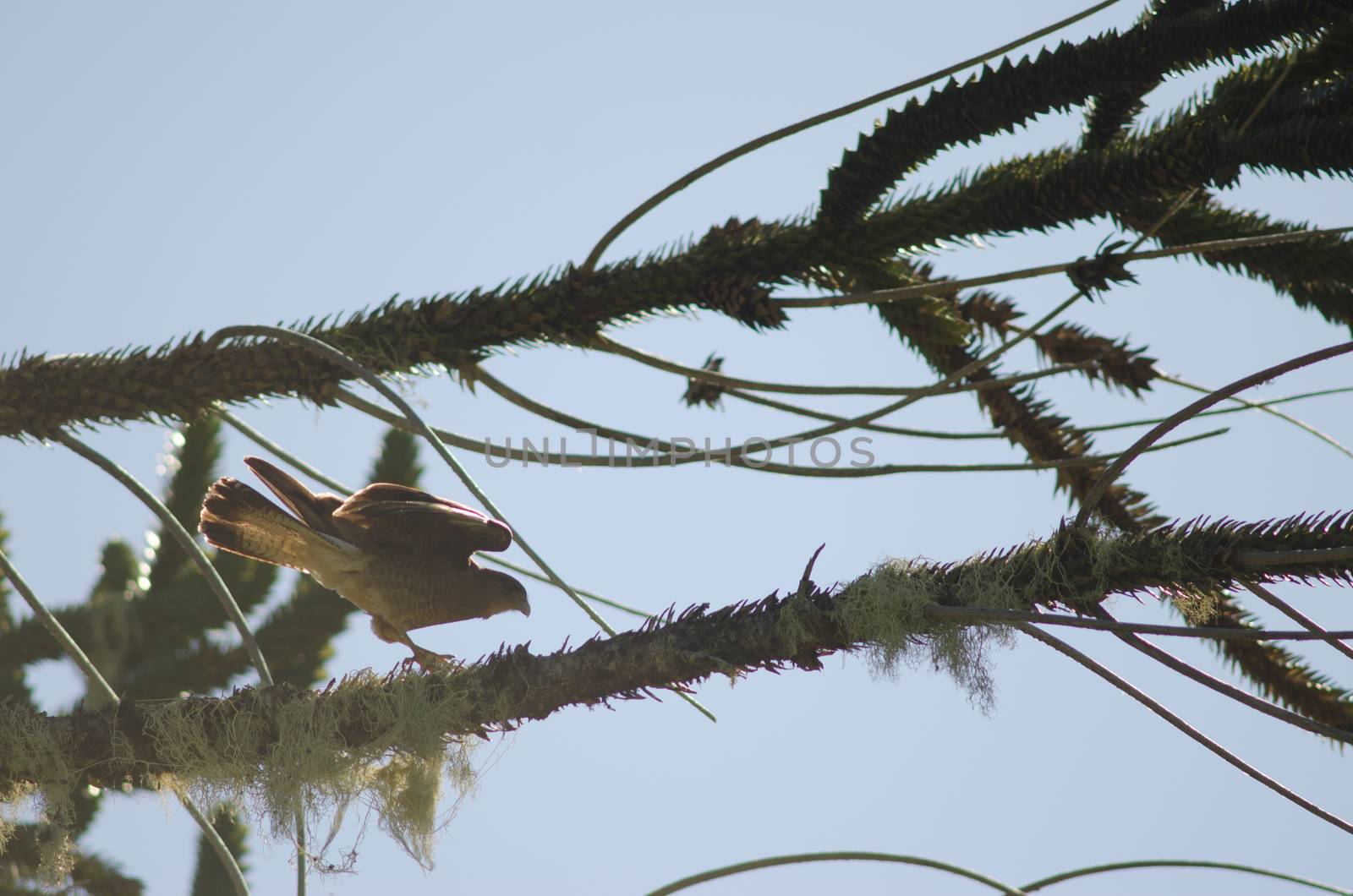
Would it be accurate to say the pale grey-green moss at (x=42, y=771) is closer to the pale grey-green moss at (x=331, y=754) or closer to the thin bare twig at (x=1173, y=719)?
the pale grey-green moss at (x=331, y=754)

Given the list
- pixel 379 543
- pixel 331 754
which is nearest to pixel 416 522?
pixel 379 543

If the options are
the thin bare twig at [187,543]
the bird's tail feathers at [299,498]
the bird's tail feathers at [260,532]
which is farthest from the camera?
the bird's tail feathers at [260,532]

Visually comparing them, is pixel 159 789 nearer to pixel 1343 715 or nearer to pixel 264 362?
pixel 264 362

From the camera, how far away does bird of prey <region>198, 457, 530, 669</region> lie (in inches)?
169

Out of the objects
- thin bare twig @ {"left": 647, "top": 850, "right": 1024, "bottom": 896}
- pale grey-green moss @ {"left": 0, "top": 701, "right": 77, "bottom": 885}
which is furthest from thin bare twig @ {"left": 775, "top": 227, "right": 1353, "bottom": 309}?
pale grey-green moss @ {"left": 0, "top": 701, "right": 77, "bottom": 885}

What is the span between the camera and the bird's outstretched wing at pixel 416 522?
13.9ft

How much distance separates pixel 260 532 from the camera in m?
4.64

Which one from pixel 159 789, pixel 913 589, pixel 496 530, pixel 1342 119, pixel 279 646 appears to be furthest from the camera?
pixel 279 646

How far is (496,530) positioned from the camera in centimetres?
432

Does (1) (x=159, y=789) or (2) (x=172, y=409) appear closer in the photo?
(1) (x=159, y=789)

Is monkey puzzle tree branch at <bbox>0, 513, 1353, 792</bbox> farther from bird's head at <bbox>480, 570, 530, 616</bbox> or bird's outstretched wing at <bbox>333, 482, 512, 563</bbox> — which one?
bird's head at <bbox>480, 570, 530, 616</bbox>

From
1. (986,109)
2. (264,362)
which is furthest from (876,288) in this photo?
(264,362)

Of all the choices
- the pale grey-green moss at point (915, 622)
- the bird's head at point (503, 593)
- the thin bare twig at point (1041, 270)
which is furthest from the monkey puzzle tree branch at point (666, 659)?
the bird's head at point (503, 593)

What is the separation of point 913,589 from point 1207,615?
696 millimetres
